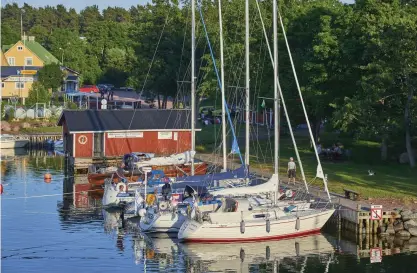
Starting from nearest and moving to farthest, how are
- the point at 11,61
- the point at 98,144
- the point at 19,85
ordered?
the point at 98,144 < the point at 19,85 < the point at 11,61

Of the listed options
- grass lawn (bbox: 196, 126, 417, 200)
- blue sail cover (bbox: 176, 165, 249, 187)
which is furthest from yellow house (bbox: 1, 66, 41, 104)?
blue sail cover (bbox: 176, 165, 249, 187)

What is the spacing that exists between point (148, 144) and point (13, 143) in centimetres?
2291

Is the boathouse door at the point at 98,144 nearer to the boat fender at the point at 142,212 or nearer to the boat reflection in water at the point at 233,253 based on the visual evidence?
the boat fender at the point at 142,212

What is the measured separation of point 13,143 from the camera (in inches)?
3716

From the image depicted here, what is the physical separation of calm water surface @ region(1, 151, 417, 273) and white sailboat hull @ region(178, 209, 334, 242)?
0.46 meters

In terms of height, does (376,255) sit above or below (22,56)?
below

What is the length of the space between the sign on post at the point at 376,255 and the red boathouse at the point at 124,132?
32350 mm

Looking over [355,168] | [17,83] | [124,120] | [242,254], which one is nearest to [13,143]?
[124,120]

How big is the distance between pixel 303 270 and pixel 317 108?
30111 millimetres

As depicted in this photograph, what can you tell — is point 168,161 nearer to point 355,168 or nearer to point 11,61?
point 355,168

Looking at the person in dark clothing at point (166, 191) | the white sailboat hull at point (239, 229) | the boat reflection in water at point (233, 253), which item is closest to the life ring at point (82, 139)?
the person in dark clothing at point (166, 191)

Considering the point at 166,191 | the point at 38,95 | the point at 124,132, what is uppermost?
the point at 38,95

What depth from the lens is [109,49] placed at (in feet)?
522

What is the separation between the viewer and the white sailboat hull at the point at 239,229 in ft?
147
